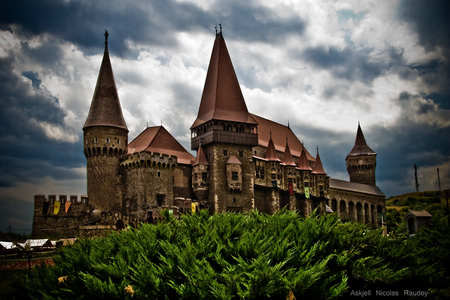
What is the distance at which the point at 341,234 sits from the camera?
9453mm

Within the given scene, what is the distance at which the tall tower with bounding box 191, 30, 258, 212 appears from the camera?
148 ft

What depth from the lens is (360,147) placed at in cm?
8331

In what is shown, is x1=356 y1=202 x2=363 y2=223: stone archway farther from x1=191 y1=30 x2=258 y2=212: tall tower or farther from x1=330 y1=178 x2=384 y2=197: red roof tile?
x1=191 y1=30 x2=258 y2=212: tall tower

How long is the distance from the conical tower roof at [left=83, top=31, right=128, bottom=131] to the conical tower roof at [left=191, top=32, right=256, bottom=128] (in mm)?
10565

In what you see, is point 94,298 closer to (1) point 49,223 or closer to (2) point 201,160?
(1) point 49,223

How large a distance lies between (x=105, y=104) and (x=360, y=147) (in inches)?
2266

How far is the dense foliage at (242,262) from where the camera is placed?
289 inches

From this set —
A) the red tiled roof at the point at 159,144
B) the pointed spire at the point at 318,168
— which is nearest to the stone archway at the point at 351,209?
the pointed spire at the point at 318,168

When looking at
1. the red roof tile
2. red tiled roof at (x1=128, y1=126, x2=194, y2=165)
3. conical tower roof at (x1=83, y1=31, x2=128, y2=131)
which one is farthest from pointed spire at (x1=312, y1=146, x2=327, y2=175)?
conical tower roof at (x1=83, y1=31, x2=128, y2=131)

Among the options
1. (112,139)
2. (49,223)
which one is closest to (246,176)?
(112,139)

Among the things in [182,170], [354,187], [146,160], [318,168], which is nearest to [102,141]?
[146,160]

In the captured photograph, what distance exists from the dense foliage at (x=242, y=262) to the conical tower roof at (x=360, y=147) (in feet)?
245

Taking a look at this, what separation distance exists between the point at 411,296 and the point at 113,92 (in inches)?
1530

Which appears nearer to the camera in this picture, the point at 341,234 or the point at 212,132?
the point at 341,234
